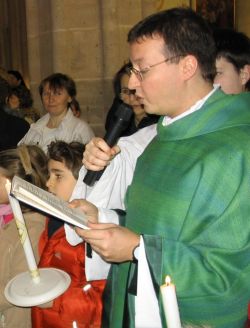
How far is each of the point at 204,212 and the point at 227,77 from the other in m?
0.94

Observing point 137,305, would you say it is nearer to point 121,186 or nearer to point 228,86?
point 121,186

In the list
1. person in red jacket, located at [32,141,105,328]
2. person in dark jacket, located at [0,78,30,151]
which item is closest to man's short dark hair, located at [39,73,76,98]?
person in dark jacket, located at [0,78,30,151]

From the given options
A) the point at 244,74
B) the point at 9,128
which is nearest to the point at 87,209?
the point at 244,74

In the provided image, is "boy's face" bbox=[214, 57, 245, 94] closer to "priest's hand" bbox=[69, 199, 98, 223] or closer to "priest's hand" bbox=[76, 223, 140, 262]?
"priest's hand" bbox=[69, 199, 98, 223]

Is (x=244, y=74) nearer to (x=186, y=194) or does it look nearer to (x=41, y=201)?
(x=186, y=194)

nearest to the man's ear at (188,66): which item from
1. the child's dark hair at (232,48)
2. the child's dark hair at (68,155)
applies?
the child's dark hair at (232,48)

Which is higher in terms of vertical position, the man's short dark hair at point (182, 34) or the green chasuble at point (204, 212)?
the man's short dark hair at point (182, 34)

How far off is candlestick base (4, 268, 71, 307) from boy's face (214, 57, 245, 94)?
1.10 m

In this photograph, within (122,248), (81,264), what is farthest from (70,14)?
(122,248)

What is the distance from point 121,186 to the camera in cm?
204

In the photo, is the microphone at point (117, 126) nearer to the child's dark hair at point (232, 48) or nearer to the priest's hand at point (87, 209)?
the priest's hand at point (87, 209)

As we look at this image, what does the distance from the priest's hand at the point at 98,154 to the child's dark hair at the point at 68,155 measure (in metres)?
0.79

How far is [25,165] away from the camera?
2596mm

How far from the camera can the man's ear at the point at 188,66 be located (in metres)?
1.49
